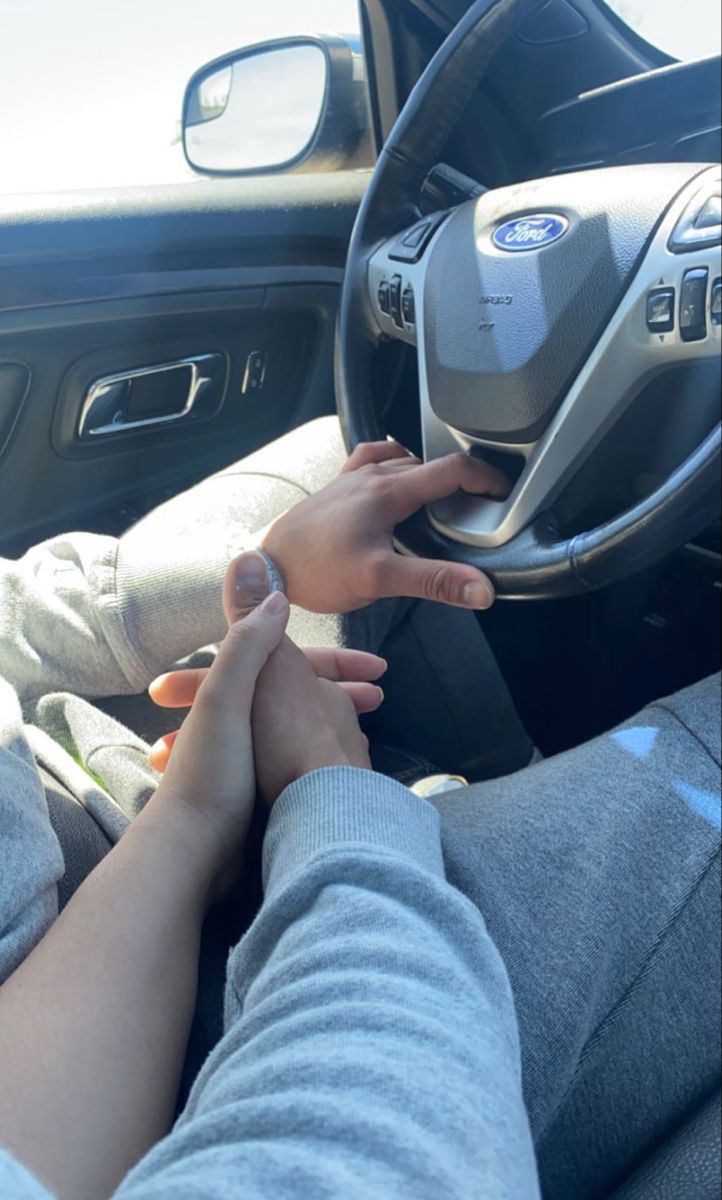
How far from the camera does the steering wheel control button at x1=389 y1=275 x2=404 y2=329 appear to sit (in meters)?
0.90

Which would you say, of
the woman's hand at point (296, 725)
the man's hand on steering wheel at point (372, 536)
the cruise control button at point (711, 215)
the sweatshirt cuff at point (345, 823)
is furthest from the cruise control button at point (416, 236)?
the sweatshirt cuff at point (345, 823)

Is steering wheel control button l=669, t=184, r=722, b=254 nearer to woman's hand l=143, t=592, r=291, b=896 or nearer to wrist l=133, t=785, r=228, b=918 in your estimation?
woman's hand l=143, t=592, r=291, b=896

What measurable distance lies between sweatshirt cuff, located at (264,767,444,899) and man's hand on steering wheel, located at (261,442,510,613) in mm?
188

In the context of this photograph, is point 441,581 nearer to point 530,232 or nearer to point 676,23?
point 530,232

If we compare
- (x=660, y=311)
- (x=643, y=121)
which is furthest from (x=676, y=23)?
(x=660, y=311)

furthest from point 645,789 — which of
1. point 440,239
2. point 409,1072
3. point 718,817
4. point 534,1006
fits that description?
point 440,239

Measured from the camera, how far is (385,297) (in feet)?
3.03

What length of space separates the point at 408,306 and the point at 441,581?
27 cm

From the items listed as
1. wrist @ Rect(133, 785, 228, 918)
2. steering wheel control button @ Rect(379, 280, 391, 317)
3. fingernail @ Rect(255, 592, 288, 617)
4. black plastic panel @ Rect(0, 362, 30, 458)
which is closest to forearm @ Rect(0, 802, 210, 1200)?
wrist @ Rect(133, 785, 228, 918)

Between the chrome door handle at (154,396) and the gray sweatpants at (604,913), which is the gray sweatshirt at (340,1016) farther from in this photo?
the chrome door handle at (154,396)

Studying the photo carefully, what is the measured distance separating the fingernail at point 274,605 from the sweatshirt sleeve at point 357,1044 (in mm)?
174

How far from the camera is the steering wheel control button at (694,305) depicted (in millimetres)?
664

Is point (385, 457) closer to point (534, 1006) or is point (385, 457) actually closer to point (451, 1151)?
point (534, 1006)

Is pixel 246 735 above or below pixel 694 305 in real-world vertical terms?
below
